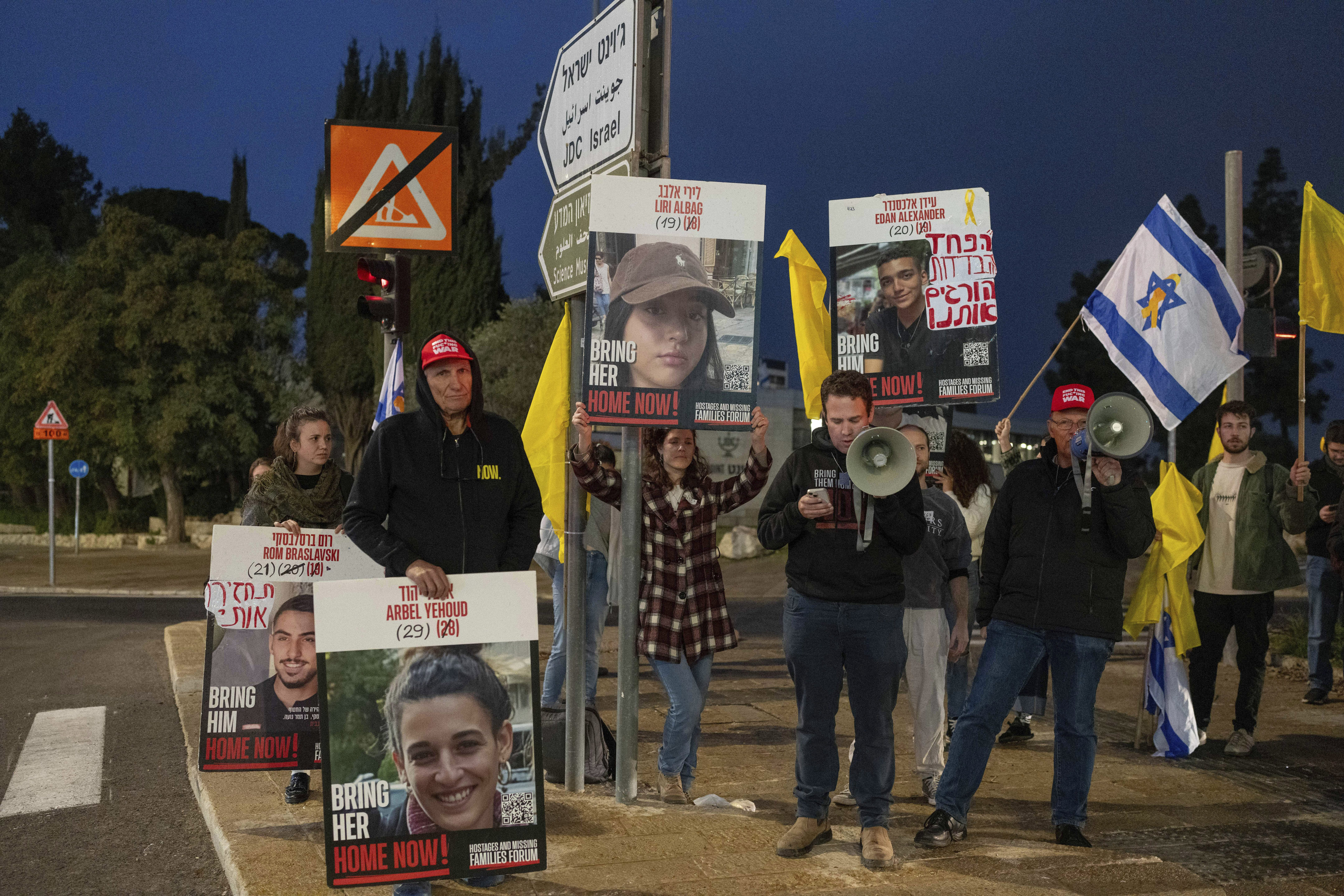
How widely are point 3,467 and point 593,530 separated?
35.9 m

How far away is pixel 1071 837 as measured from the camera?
4.90m

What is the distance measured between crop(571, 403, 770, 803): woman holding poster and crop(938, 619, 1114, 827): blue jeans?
3.55 ft

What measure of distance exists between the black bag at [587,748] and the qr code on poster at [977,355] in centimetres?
270

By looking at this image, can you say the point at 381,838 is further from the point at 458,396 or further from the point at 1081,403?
the point at 1081,403

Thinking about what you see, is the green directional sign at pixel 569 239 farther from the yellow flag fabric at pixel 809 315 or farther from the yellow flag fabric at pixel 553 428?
the yellow flag fabric at pixel 809 315

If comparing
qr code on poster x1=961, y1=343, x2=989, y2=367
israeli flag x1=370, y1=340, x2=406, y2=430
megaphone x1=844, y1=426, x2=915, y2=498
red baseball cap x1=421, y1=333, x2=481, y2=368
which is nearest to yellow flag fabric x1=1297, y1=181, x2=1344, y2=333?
qr code on poster x1=961, y1=343, x2=989, y2=367

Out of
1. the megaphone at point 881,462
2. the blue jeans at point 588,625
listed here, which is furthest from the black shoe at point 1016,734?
the megaphone at point 881,462

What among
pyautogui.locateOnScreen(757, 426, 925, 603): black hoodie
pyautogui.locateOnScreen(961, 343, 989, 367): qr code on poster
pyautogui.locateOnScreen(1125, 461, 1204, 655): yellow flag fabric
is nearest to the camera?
pyautogui.locateOnScreen(757, 426, 925, 603): black hoodie

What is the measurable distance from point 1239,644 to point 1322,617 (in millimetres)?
2344

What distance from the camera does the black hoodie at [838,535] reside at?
453 centimetres

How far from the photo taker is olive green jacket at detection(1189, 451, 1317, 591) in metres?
7.02

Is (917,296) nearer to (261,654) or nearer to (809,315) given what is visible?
(809,315)

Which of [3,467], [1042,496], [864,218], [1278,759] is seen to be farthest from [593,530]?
[3,467]

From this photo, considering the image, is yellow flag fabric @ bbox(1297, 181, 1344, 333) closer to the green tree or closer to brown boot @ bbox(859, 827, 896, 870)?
brown boot @ bbox(859, 827, 896, 870)
